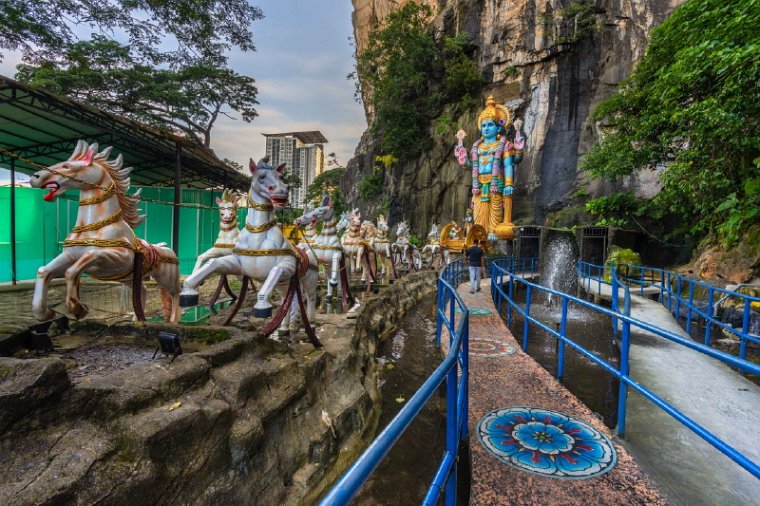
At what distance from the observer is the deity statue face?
18.8 m

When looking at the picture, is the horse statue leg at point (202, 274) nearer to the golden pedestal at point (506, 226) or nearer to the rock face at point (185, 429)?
the rock face at point (185, 429)

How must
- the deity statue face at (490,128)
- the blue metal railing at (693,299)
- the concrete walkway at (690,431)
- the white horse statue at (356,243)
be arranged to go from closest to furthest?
the concrete walkway at (690,431), the blue metal railing at (693,299), the white horse statue at (356,243), the deity statue face at (490,128)

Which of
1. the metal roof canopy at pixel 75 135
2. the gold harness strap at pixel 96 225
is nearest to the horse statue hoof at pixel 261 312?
the gold harness strap at pixel 96 225

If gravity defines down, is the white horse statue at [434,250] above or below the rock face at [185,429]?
above

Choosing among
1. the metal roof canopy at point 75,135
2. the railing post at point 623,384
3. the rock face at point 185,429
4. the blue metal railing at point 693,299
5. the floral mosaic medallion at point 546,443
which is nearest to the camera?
the rock face at point 185,429

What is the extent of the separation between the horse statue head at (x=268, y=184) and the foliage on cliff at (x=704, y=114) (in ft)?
22.6

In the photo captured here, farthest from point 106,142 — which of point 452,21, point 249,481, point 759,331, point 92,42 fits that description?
point 452,21

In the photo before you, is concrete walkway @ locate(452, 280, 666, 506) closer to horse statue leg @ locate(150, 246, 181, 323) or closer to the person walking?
horse statue leg @ locate(150, 246, 181, 323)

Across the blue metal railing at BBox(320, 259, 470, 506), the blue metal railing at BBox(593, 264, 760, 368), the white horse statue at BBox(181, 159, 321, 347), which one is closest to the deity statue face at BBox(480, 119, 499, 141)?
the blue metal railing at BBox(593, 264, 760, 368)

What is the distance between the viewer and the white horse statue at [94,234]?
365 cm

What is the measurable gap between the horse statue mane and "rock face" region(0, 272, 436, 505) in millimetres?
2261

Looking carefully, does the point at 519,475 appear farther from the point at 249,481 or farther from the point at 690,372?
the point at 690,372

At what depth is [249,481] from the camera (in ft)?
8.45

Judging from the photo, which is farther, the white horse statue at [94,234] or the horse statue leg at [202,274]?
the white horse statue at [94,234]
